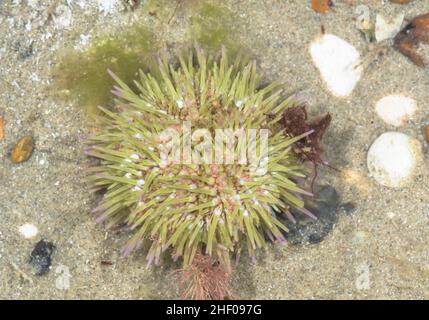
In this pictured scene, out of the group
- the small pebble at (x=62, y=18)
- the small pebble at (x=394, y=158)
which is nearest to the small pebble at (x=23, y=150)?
the small pebble at (x=62, y=18)

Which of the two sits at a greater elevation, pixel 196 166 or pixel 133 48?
pixel 133 48

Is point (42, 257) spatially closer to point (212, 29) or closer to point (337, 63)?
point (212, 29)

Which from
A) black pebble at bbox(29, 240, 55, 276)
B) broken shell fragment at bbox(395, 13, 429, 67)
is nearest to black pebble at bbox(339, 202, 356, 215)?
broken shell fragment at bbox(395, 13, 429, 67)

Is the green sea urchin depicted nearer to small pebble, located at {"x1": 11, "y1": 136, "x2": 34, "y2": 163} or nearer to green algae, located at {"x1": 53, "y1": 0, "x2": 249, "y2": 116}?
green algae, located at {"x1": 53, "y1": 0, "x2": 249, "y2": 116}

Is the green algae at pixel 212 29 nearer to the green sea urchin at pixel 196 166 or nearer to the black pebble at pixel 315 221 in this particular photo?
the green sea urchin at pixel 196 166

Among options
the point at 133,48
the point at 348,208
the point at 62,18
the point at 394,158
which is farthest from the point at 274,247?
the point at 62,18

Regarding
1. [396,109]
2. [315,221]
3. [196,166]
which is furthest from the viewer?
[396,109]
